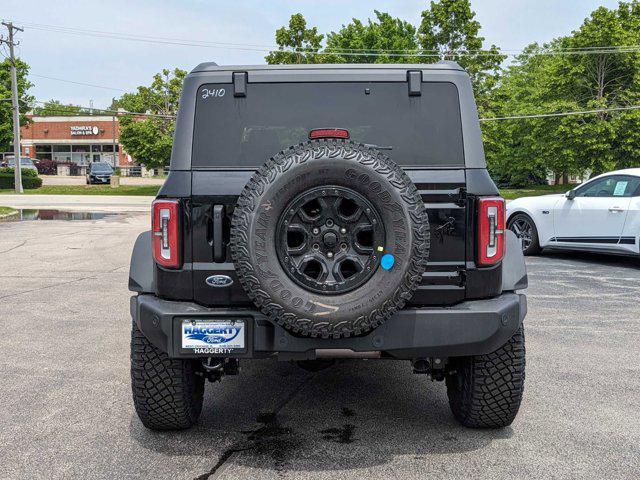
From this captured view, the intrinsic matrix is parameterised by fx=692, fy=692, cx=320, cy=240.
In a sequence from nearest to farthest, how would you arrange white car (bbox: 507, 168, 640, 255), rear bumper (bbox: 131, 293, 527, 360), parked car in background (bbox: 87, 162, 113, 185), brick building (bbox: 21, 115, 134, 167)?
1. rear bumper (bbox: 131, 293, 527, 360)
2. white car (bbox: 507, 168, 640, 255)
3. parked car in background (bbox: 87, 162, 113, 185)
4. brick building (bbox: 21, 115, 134, 167)

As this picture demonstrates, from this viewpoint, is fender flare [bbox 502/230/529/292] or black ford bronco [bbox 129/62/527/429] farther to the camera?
fender flare [bbox 502/230/529/292]

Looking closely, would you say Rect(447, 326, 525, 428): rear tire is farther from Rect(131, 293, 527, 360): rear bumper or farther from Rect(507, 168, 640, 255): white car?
Rect(507, 168, 640, 255): white car

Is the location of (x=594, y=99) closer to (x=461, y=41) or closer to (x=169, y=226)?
(x=461, y=41)

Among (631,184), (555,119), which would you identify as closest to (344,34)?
(555,119)

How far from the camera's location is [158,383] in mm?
3771

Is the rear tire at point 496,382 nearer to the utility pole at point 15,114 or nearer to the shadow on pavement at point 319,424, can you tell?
the shadow on pavement at point 319,424

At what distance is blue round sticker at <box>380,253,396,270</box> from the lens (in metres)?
3.20

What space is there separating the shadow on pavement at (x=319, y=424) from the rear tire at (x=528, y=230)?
7566 mm

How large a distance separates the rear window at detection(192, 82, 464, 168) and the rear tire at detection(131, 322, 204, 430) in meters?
1.07

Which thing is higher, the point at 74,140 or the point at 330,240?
the point at 74,140

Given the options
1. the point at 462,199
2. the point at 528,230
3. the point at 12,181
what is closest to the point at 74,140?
the point at 12,181

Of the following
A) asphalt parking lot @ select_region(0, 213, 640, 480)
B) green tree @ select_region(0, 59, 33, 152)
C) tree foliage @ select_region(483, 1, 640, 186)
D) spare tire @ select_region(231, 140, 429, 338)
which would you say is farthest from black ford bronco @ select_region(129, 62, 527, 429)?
green tree @ select_region(0, 59, 33, 152)

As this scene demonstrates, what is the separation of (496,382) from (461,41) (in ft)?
143

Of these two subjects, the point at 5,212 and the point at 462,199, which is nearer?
the point at 462,199
